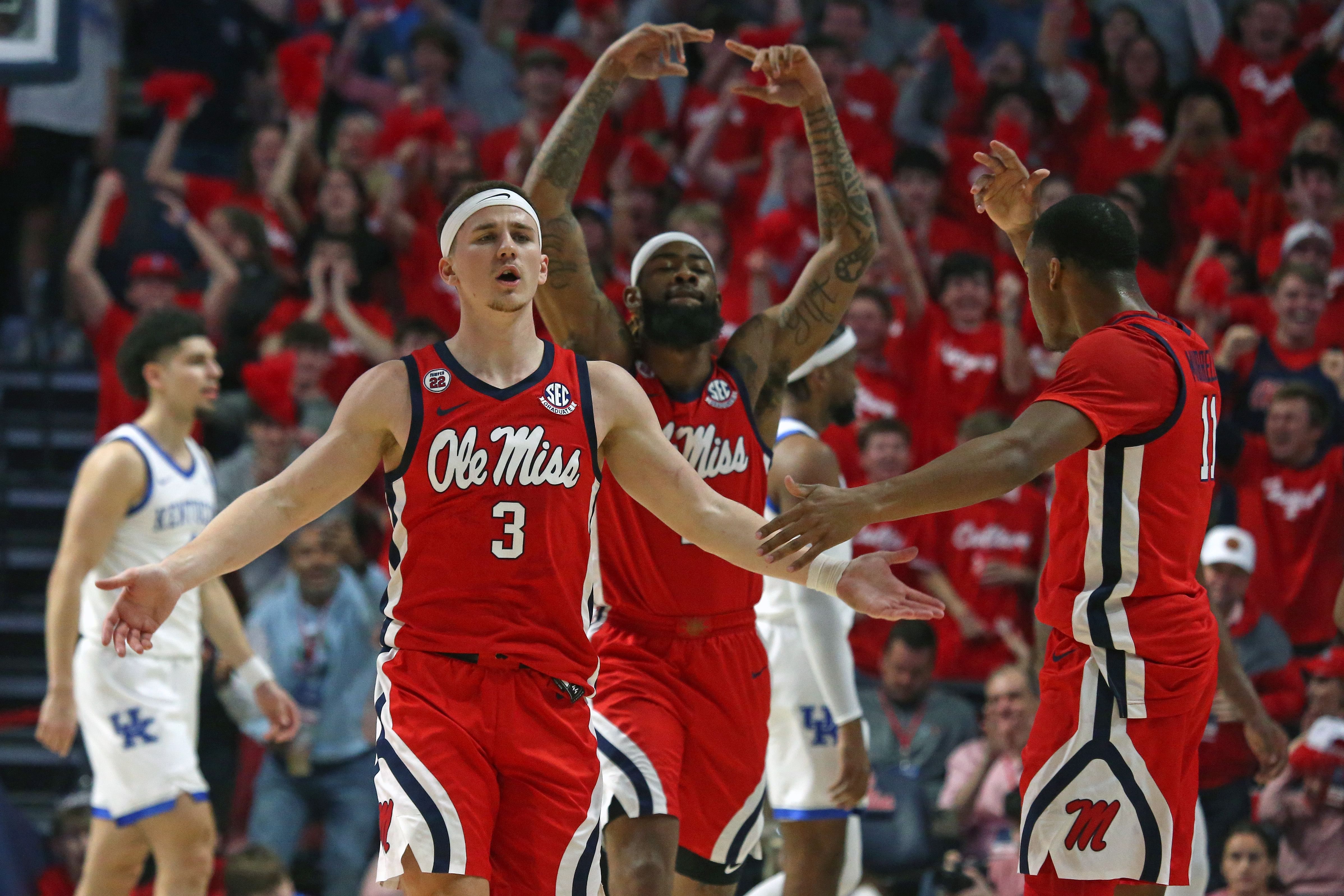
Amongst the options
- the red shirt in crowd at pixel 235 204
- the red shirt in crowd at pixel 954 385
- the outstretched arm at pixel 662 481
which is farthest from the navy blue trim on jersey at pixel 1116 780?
the red shirt in crowd at pixel 235 204

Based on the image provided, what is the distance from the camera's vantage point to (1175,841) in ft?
13.8

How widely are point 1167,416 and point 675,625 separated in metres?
1.71

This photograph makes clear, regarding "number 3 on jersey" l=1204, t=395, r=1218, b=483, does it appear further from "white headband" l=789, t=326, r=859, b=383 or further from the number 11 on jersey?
"white headband" l=789, t=326, r=859, b=383

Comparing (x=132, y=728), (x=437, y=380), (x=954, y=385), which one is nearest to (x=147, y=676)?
(x=132, y=728)

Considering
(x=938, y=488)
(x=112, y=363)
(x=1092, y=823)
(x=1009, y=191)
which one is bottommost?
(x=1092, y=823)

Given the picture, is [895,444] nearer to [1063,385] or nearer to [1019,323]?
[1019,323]

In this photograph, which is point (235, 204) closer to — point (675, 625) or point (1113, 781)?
point (675, 625)

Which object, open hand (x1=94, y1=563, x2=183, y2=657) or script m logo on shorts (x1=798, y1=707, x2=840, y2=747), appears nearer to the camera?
open hand (x1=94, y1=563, x2=183, y2=657)

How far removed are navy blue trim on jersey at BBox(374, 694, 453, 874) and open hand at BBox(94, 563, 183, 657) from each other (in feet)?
2.11

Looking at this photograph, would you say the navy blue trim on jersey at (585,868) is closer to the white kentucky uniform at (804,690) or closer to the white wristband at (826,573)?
the white wristband at (826,573)

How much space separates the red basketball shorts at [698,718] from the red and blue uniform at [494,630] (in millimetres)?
696

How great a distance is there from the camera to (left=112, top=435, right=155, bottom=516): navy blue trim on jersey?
6629 millimetres

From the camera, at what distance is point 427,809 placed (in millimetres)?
3957

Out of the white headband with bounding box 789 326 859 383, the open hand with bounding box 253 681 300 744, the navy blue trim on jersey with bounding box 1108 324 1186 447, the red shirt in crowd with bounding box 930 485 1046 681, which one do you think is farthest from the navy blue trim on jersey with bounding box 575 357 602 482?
the red shirt in crowd with bounding box 930 485 1046 681
